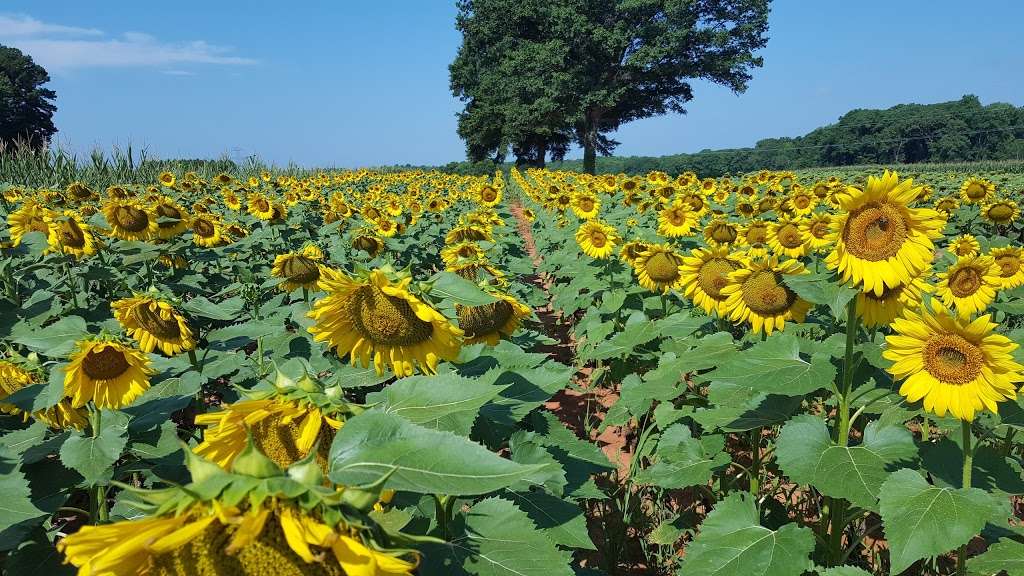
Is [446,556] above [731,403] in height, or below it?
above

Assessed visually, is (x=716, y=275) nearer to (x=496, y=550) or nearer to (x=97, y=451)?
→ (x=496, y=550)

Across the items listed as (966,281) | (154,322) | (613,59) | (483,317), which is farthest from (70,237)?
(613,59)

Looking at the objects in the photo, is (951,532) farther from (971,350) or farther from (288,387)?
(288,387)

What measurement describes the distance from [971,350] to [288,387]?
6.71 ft

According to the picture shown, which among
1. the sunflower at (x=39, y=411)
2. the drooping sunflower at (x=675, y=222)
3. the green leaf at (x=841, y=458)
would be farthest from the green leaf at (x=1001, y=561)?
the drooping sunflower at (x=675, y=222)

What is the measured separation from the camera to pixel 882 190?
2.22 metres

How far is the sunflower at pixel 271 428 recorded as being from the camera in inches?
37.9

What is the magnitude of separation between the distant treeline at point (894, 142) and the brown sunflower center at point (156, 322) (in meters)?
51.6

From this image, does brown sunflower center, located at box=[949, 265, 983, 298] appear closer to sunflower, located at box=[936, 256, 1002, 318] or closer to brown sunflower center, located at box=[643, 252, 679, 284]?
sunflower, located at box=[936, 256, 1002, 318]

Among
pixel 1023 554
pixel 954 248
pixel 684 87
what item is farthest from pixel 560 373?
pixel 684 87

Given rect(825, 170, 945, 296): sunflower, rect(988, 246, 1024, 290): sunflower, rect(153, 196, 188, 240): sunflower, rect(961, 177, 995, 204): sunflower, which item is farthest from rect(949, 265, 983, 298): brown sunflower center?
rect(961, 177, 995, 204): sunflower

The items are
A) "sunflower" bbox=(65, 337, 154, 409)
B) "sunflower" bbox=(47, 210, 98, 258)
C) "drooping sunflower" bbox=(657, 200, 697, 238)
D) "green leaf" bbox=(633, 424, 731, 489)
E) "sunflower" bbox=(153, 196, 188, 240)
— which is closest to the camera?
"sunflower" bbox=(65, 337, 154, 409)

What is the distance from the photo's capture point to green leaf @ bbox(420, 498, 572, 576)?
47.2 inches

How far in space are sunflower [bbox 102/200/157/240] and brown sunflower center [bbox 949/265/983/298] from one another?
6.16 metres
